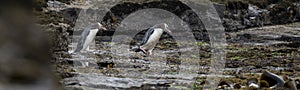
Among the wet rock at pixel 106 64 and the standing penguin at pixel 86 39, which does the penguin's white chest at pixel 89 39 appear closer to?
the standing penguin at pixel 86 39

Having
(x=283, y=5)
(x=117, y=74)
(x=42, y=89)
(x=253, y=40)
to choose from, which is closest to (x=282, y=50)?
(x=253, y=40)

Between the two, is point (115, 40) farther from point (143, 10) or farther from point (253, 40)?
point (143, 10)

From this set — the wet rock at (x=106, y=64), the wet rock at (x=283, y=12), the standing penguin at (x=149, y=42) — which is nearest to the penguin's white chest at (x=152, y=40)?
the standing penguin at (x=149, y=42)

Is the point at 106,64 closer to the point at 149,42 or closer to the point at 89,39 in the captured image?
the point at 149,42

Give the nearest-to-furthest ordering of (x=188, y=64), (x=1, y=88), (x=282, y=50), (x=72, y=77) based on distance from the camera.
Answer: (x=1, y=88) → (x=72, y=77) → (x=188, y=64) → (x=282, y=50)

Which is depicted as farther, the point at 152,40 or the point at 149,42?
the point at 152,40

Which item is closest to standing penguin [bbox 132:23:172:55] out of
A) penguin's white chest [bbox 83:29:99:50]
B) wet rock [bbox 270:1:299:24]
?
penguin's white chest [bbox 83:29:99:50]

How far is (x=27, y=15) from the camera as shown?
1110 millimetres

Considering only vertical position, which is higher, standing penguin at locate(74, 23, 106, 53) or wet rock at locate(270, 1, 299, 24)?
wet rock at locate(270, 1, 299, 24)

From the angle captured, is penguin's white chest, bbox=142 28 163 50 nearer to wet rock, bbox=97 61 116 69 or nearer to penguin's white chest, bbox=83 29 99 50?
penguin's white chest, bbox=83 29 99 50

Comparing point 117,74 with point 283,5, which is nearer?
point 117,74

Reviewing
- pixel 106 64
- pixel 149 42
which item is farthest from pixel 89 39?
pixel 106 64

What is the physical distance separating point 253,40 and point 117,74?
8928 mm

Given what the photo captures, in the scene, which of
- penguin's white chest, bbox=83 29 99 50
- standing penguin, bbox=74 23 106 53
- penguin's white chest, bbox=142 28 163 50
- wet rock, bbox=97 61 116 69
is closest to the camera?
wet rock, bbox=97 61 116 69
